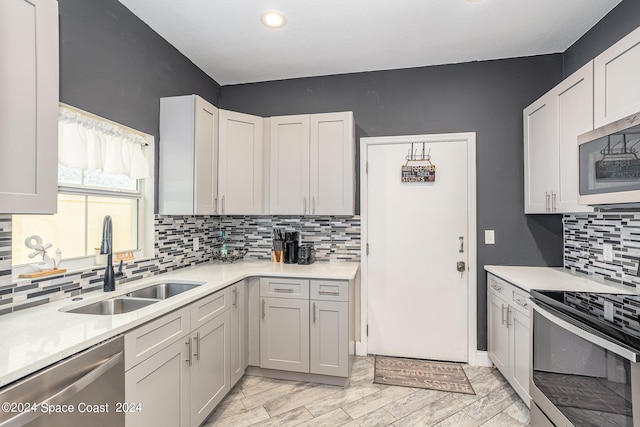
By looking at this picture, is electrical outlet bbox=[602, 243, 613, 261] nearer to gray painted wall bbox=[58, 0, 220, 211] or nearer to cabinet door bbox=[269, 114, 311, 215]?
cabinet door bbox=[269, 114, 311, 215]

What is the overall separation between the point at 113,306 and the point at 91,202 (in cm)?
72

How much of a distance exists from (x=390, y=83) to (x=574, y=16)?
4.53ft

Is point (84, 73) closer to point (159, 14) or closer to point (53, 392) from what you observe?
point (159, 14)

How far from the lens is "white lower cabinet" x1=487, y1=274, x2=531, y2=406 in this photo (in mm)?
2084

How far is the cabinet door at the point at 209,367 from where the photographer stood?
185 cm

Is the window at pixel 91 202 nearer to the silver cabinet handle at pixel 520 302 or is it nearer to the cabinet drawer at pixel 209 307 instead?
the cabinet drawer at pixel 209 307

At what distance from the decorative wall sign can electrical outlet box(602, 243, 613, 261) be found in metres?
1.29

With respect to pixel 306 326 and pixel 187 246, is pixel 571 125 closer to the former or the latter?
pixel 306 326

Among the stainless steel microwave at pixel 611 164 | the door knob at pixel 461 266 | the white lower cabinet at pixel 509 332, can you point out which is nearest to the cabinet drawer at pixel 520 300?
the white lower cabinet at pixel 509 332

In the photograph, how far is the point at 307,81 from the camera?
319cm

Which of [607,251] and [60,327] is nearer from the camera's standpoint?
[60,327]

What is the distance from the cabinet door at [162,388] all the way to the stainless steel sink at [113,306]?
341 millimetres

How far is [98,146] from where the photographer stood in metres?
2.04

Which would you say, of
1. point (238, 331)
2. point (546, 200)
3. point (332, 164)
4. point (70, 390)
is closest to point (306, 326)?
point (238, 331)
